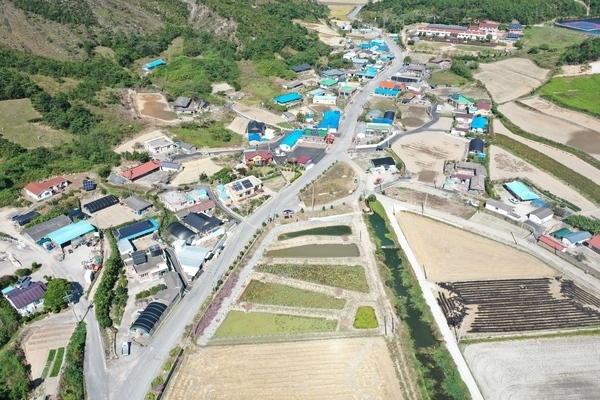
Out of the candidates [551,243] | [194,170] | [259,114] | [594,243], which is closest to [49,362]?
[194,170]

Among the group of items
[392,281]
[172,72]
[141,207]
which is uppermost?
[172,72]

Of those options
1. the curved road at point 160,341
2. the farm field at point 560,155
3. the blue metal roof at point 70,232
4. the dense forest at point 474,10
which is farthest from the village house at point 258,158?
the dense forest at point 474,10

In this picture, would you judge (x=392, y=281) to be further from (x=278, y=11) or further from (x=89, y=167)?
(x=278, y=11)

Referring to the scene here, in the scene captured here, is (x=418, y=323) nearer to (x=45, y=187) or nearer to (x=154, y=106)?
(x=45, y=187)

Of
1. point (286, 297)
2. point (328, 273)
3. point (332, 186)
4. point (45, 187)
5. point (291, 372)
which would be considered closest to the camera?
point (291, 372)

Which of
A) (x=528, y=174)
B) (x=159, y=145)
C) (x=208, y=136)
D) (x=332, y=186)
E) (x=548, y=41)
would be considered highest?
(x=548, y=41)

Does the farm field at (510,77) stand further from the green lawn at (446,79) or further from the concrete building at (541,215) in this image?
the concrete building at (541,215)

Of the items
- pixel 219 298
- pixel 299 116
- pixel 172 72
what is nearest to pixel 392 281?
pixel 219 298
